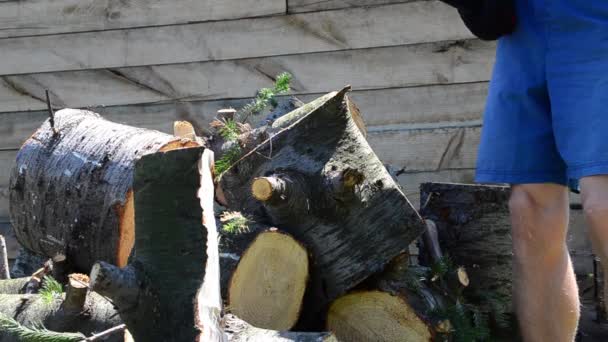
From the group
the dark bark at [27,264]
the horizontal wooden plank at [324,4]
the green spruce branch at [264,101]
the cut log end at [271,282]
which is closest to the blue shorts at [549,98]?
the cut log end at [271,282]

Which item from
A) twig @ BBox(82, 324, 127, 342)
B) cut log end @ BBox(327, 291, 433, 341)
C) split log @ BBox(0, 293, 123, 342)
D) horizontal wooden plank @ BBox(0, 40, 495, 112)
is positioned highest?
horizontal wooden plank @ BBox(0, 40, 495, 112)

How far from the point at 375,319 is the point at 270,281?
0.38 meters

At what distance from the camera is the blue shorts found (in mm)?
2330

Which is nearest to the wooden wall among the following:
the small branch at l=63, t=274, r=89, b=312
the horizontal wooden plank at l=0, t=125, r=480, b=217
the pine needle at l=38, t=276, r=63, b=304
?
the horizontal wooden plank at l=0, t=125, r=480, b=217

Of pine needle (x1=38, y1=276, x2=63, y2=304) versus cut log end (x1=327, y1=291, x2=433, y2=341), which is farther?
cut log end (x1=327, y1=291, x2=433, y2=341)

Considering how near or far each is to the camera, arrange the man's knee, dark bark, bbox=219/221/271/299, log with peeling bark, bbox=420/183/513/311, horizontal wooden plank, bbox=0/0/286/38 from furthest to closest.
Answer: horizontal wooden plank, bbox=0/0/286/38, log with peeling bark, bbox=420/183/513/311, dark bark, bbox=219/221/271/299, the man's knee

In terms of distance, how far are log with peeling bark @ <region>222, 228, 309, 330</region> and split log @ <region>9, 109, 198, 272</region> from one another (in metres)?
0.51

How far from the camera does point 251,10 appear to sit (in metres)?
A: 4.47

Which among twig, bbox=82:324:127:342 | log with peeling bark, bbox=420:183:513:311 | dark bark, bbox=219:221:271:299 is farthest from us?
log with peeling bark, bbox=420:183:513:311

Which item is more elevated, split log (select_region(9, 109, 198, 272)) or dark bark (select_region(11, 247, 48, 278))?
split log (select_region(9, 109, 198, 272))

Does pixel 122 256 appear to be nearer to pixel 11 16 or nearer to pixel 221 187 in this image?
pixel 221 187

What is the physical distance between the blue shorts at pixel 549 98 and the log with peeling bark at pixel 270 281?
0.68 m

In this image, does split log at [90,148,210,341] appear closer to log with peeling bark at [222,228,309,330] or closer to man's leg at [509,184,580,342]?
log with peeling bark at [222,228,309,330]

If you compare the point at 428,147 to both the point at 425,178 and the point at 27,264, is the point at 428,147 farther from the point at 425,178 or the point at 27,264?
the point at 27,264
